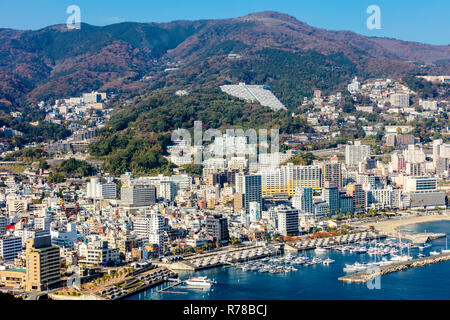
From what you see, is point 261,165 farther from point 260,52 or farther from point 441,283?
point 260,52

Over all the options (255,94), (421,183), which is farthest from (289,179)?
(255,94)

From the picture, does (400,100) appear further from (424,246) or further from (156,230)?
(156,230)

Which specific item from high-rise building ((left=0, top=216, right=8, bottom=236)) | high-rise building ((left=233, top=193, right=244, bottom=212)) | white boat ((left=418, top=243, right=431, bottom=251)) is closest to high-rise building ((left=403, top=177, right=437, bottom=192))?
high-rise building ((left=233, top=193, right=244, bottom=212))

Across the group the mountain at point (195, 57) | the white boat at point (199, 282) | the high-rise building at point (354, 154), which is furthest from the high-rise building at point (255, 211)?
the mountain at point (195, 57)

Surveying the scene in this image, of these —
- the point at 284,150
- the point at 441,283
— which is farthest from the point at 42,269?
the point at 284,150

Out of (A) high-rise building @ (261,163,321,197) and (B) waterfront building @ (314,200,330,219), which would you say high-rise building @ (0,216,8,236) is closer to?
(B) waterfront building @ (314,200,330,219)

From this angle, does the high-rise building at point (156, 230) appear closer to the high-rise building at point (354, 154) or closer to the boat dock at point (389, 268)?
the boat dock at point (389, 268)

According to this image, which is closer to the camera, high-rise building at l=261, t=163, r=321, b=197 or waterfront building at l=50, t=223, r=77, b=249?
waterfront building at l=50, t=223, r=77, b=249

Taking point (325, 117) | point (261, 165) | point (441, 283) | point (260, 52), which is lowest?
point (441, 283)
